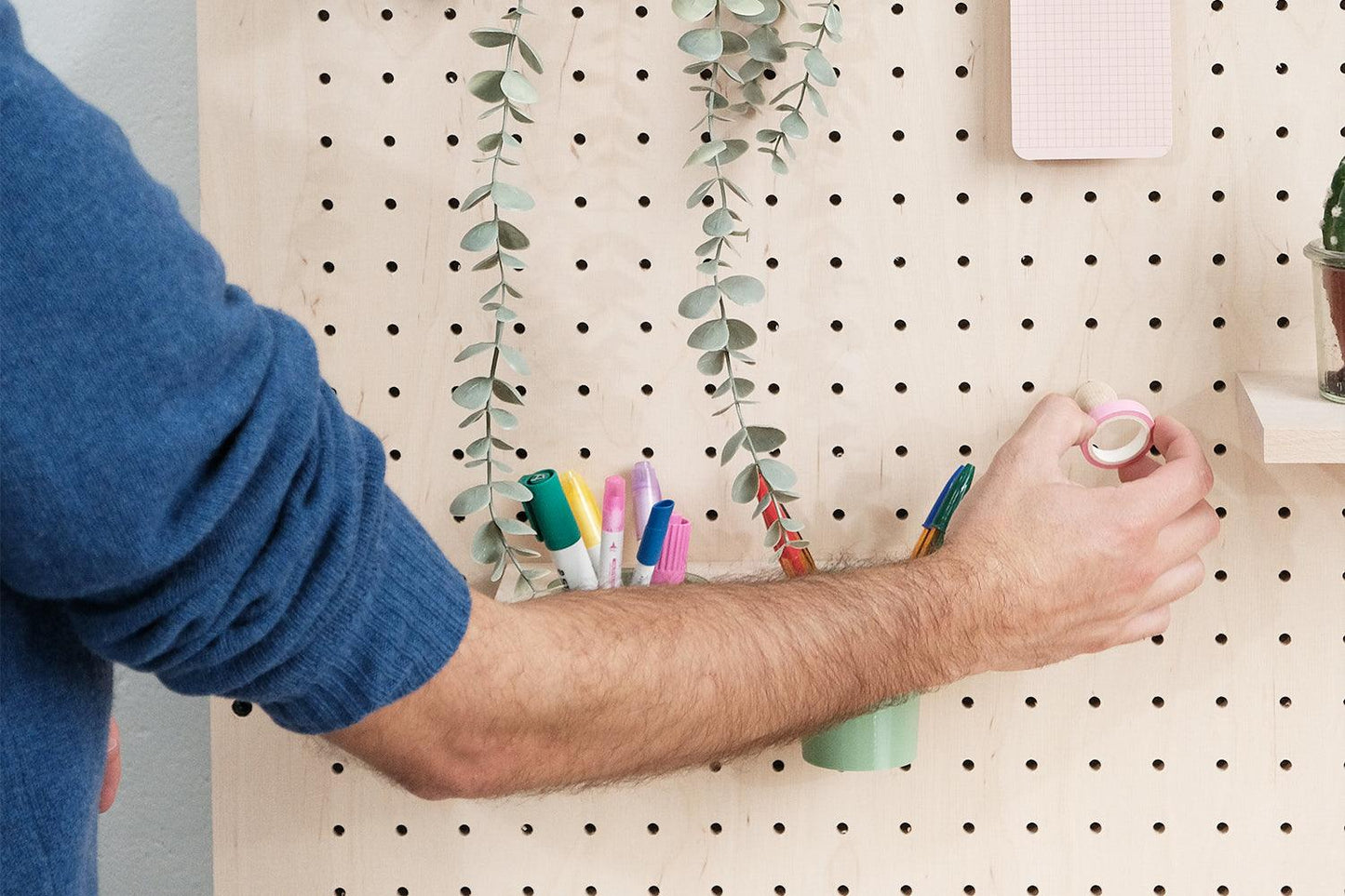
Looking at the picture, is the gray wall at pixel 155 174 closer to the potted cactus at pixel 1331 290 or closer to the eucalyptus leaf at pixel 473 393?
the eucalyptus leaf at pixel 473 393

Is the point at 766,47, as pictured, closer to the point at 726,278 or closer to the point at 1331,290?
the point at 726,278

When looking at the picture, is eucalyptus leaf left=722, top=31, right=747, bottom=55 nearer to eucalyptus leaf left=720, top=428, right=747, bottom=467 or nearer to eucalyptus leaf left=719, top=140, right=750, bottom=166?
eucalyptus leaf left=719, top=140, right=750, bottom=166

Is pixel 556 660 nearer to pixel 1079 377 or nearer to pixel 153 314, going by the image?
pixel 153 314

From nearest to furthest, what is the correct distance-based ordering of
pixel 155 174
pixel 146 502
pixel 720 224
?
→ pixel 146 502 → pixel 720 224 → pixel 155 174

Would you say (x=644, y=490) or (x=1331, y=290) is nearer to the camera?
(x=1331, y=290)

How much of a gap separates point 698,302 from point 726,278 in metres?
0.03

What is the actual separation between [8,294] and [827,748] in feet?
1.74

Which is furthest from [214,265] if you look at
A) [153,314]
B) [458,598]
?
[458,598]

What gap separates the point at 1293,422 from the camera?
622 mm

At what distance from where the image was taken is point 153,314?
1.20 ft

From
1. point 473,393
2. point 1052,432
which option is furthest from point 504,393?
point 1052,432

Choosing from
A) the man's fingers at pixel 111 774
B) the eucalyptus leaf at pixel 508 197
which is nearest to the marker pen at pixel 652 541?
the eucalyptus leaf at pixel 508 197

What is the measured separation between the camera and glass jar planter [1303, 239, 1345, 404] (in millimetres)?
643

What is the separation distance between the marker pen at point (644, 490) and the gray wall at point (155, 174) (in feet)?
1.32
